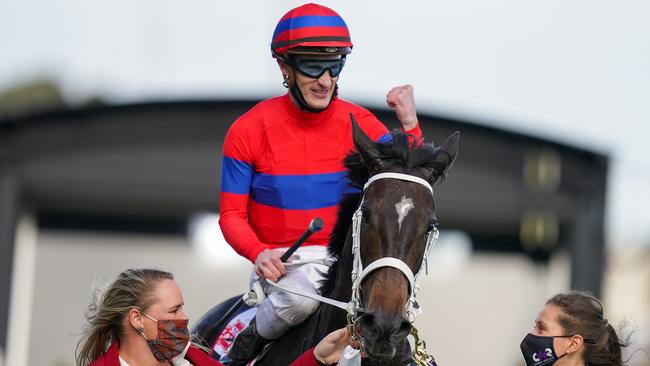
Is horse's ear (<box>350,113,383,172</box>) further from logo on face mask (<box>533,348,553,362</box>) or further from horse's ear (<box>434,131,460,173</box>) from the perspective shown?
logo on face mask (<box>533,348,553,362</box>)

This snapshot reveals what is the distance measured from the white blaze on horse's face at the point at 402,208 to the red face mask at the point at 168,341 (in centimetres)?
101

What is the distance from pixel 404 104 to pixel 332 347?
4.63 ft

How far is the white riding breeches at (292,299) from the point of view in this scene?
5.77 meters

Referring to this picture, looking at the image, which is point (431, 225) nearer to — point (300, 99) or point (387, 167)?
point (387, 167)

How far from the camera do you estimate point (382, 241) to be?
17.0ft

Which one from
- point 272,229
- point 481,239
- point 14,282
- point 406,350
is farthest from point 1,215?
point 406,350

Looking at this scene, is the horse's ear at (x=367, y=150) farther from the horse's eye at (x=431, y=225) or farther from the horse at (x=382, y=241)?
the horse's eye at (x=431, y=225)

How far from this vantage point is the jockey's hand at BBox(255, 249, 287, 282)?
5609 mm

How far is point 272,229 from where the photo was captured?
620 cm

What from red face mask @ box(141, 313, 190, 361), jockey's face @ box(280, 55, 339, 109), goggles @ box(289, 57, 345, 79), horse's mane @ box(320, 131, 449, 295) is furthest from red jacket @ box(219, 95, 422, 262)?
red face mask @ box(141, 313, 190, 361)

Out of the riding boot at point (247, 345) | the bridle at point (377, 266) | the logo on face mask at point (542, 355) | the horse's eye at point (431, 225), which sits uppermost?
the horse's eye at point (431, 225)

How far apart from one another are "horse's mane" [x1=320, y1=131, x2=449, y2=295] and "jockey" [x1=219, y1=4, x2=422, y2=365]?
9.0 inches

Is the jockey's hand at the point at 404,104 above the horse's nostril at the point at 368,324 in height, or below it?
above

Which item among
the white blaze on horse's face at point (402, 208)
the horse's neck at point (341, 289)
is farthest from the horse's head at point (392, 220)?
the horse's neck at point (341, 289)
